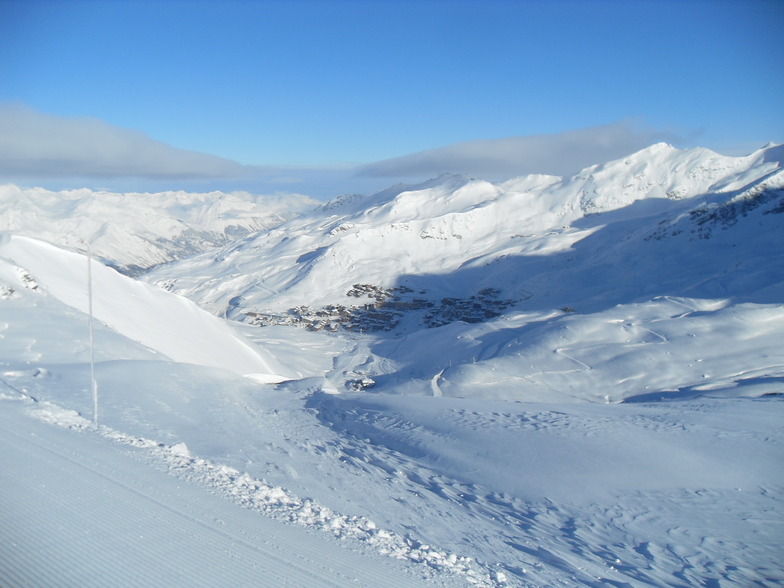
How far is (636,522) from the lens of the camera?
367 inches

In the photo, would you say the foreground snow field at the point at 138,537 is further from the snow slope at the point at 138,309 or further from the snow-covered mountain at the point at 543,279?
the snow-covered mountain at the point at 543,279

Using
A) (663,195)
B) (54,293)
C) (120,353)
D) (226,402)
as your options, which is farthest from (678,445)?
(663,195)

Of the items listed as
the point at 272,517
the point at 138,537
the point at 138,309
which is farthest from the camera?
the point at 138,309

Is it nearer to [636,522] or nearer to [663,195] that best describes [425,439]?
[636,522]

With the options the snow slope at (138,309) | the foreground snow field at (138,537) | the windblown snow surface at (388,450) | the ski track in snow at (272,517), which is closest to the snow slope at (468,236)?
the windblown snow surface at (388,450)

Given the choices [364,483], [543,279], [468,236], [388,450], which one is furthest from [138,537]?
[468,236]

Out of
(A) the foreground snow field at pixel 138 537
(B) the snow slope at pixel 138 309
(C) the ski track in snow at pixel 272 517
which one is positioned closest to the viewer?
(A) the foreground snow field at pixel 138 537

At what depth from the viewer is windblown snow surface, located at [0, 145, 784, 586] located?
251 inches

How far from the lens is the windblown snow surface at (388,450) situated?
637 cm

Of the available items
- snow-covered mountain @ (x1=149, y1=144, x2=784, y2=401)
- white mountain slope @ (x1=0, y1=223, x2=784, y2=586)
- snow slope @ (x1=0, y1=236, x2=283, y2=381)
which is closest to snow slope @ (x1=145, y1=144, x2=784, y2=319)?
snow-covered mountain @ (x1=149, y1=144, x2=784, y2=401)

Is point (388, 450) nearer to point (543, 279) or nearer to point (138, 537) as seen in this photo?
point (138, 537)

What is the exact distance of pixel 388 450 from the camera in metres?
12.3

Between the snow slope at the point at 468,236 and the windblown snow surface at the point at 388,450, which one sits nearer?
the windblown snow surface at the point at 388,450

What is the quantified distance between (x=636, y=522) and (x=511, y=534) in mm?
2573
